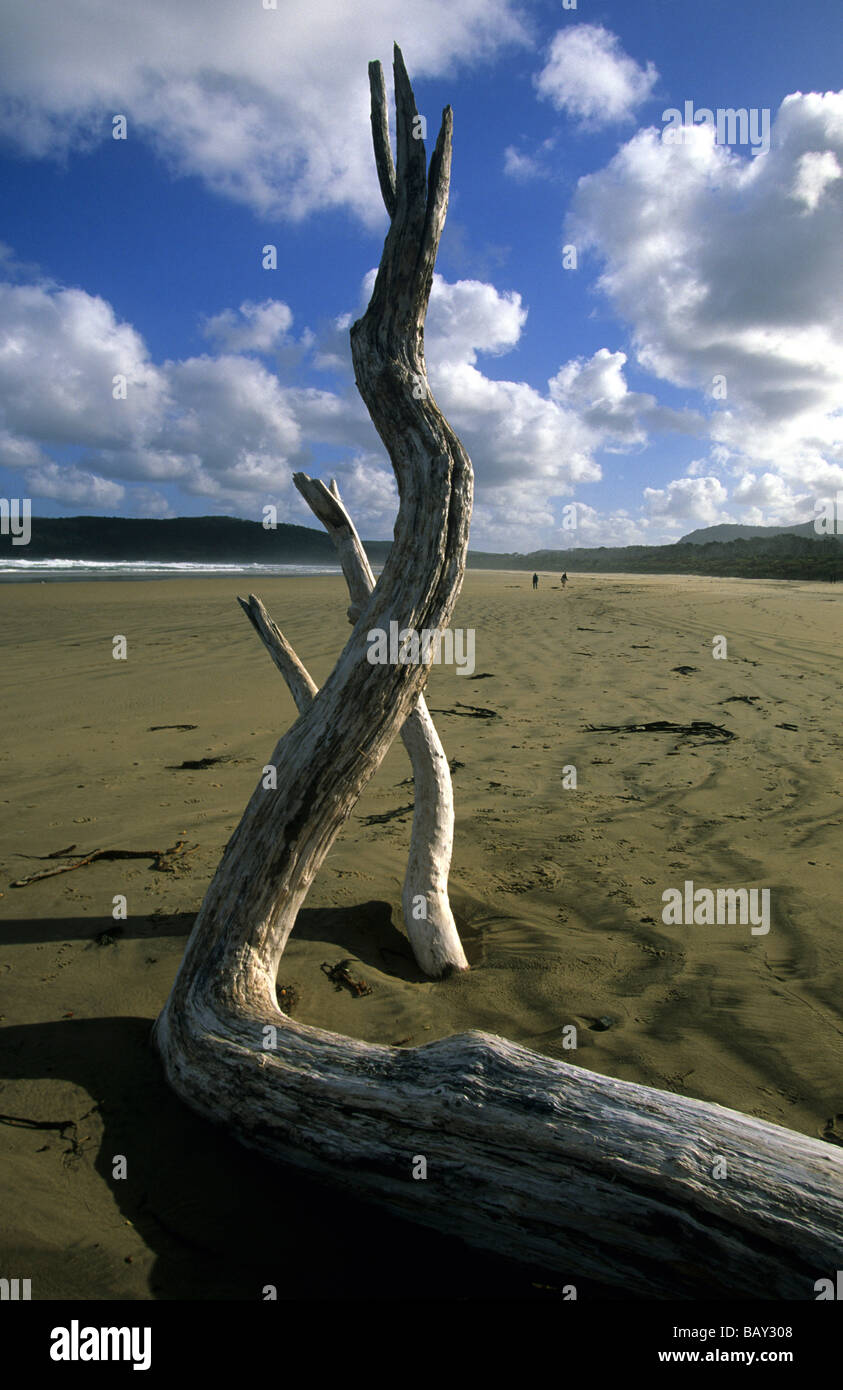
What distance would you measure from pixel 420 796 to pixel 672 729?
4.72 metres

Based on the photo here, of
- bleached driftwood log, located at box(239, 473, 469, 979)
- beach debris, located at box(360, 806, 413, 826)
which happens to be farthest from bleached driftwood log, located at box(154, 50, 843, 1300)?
beach debris, located at box(360, 806, 413, 826)

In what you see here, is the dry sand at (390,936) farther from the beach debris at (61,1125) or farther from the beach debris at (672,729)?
the beach debris at (672,729)

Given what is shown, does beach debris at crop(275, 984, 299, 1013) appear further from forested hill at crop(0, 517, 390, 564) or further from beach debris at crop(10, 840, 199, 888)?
forested hill at crop(0, 517, 390, 564)

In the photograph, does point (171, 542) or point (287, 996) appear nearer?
point (287, 996)

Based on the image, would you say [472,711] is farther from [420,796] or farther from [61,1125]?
[61,1125]

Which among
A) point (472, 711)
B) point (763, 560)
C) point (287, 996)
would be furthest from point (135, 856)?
point (763, 560)

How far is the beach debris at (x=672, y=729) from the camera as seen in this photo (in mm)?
7504

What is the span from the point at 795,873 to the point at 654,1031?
1.97 m

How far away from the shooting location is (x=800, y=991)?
11.1 ft

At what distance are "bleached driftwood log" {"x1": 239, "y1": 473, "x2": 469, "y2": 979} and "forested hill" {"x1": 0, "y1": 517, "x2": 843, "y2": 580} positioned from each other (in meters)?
39.2

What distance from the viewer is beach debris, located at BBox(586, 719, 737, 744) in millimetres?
7504

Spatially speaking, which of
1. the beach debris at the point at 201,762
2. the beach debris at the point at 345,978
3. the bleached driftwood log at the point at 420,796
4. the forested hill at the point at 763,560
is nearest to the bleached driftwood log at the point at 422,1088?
the beach debris at the point at 345,978

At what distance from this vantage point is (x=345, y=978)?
11.5ft
